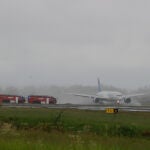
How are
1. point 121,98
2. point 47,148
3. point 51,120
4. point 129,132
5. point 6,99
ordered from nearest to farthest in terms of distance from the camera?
point 47,148
point 129,132
point 51,120
point 6,99
point 121,98

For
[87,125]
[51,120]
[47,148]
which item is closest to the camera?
[47,148]

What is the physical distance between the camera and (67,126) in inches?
1432

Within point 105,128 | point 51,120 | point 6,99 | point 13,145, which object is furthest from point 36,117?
point 6,99

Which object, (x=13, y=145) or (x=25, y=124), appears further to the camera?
(x=25, y=124)

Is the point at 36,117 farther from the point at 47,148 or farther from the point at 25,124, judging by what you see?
the point at 47,148

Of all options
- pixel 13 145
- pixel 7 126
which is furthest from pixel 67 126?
pixel 13 145

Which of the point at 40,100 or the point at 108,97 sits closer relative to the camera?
the point at 40,100

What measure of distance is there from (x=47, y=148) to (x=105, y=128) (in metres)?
17.4

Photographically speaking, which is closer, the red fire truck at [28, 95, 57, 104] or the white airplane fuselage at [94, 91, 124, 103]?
the red fire truck at [28, 95, 57, 104]

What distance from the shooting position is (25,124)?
1483 inches

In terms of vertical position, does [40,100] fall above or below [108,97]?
below

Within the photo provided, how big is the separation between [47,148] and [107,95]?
112 metres

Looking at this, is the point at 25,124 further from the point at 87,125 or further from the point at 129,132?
the point at 129,132

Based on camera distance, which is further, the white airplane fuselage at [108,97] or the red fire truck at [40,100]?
the white airplane fuselage at [108,97]
